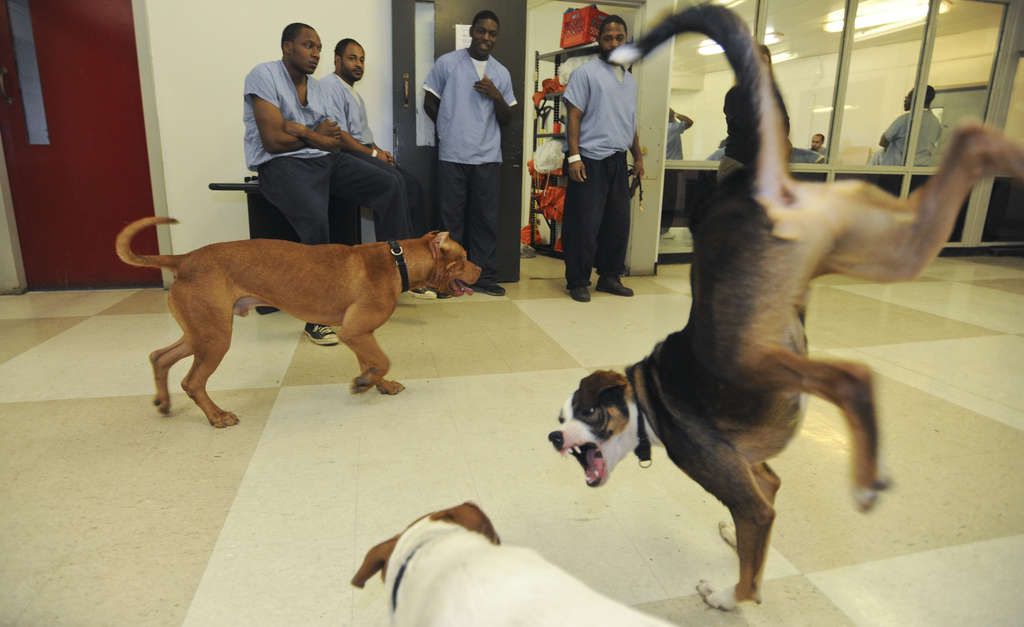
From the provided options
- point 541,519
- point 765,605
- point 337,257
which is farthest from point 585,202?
point 765,605

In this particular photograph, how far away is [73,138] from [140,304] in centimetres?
153

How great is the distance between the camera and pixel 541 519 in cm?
176

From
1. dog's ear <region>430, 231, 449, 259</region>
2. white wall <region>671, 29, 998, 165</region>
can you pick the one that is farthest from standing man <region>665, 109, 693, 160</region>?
dog's ear <region>430, 231, 449, 259</region>

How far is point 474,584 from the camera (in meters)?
0.85

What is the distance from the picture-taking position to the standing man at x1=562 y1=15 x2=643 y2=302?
457cm

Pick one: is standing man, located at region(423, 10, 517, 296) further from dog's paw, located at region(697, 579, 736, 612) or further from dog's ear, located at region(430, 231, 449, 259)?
dog's paw, located at region(697, 579, 736, 612)

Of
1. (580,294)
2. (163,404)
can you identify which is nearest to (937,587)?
(163,404)

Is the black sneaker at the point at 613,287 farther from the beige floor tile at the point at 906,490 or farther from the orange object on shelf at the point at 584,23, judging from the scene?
the orange object on shelf at the point at 584,23

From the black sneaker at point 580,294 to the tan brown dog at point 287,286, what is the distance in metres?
1.98

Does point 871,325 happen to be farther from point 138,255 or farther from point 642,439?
point 138,255

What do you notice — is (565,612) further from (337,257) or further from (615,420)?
(337,257)

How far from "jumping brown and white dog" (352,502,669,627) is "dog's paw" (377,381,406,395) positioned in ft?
5.49

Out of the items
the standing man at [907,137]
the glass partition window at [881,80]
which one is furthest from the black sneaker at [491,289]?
the standing man at [907,137]

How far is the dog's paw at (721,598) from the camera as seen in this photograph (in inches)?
54.4
